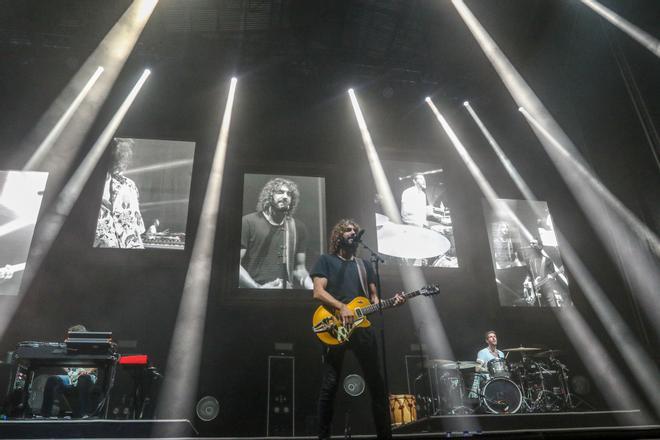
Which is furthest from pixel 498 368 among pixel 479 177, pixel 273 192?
pixel 273 192

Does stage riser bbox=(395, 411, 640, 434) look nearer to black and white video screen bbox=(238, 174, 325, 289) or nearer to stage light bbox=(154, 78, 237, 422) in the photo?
black and white video screen bbox=(238, 174, 325, 289)

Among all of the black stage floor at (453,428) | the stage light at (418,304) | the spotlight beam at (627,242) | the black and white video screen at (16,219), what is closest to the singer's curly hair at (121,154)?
the black and white video screen at (16,219)

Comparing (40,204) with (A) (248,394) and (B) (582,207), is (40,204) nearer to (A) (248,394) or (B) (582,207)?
(A) (248,394)

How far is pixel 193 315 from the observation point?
5957mm

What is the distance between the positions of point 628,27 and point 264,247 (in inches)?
203

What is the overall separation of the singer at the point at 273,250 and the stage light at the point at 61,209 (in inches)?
89.5

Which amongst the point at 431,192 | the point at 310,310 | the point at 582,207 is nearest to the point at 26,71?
the point at 310,310

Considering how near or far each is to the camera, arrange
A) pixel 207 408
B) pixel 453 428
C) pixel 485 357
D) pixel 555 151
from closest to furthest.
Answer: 1. pixel 453 428
2. pixel 207 408
3. pixel 485 357
4. pixel 555 151

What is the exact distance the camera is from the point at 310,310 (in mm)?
6230

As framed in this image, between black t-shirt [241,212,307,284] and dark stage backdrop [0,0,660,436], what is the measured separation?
0.20 m

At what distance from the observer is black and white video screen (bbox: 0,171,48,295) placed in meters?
5.59

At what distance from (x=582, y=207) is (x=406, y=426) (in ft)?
16.2

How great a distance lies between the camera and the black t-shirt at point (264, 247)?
6.17 meters

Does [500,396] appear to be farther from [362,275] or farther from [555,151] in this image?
[555,151]
